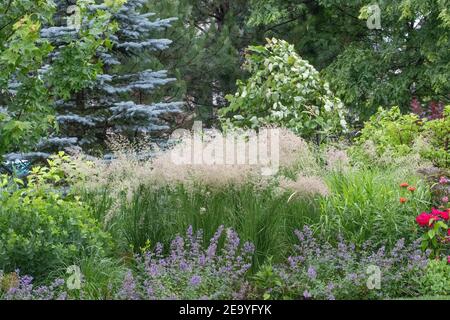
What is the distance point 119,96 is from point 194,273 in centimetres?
578

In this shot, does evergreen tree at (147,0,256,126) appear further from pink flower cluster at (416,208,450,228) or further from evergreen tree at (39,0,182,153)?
pink flower cluster at (416,208,450,228)

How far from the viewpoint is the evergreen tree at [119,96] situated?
1071 cm

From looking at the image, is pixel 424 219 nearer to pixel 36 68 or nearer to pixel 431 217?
pixel 431 217

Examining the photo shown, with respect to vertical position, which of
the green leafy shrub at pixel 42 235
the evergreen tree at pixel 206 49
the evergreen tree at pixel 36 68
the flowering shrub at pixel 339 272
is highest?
the evergreen tree at pixel 206 49

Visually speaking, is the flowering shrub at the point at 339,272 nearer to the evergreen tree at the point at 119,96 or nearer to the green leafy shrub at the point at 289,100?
the green leafy shrub at the point at 289,100

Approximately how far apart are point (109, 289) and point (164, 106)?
5.25m

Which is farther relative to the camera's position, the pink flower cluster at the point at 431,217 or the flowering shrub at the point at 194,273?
the pink flower cluster at the point at 431,217

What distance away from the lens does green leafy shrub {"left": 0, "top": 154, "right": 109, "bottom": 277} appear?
6.08 metres

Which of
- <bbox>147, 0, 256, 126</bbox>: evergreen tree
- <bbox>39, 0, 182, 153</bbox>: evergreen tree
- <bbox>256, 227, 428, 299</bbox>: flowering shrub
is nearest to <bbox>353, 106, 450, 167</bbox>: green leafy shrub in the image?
<bbox>256, 227, 428, 299</bbox>: flowering shrub

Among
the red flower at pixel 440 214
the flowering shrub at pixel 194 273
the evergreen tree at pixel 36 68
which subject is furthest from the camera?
the red flower at pixel 440 214

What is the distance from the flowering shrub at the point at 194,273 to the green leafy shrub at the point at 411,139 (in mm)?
3047

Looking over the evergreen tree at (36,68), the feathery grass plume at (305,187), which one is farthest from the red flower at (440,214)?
the evergreen tree at (36,68)

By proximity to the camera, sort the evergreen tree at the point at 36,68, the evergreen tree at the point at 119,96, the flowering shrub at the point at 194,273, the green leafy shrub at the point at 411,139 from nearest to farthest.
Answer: the flowering shrub at the point at 194,273 < the evergreen tree at the point at 36,68 < the green leafy shrub at the point at 411,139 < the evergreen tree at the point at 119,96
